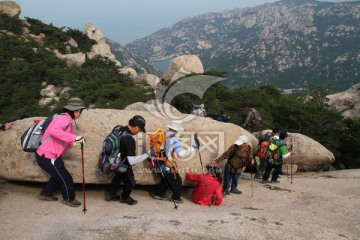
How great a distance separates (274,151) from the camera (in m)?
10.7

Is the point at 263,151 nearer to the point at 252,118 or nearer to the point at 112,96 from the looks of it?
the point at 252,118

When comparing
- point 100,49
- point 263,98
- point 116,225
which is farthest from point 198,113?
point 100,49

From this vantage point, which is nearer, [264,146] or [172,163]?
[172,163]

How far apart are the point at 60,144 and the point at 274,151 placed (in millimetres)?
7028

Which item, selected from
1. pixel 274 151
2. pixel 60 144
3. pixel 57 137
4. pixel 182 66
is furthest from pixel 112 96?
pixel 57 137

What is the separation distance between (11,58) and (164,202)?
46.0 metres

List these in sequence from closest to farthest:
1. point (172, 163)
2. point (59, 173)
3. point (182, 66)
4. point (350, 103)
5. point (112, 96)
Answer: point (59, 173), point (172, 163), point (112, 96), point (350, 103), point (182, 66)

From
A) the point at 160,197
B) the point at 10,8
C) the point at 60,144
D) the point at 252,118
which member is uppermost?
the point at 10,8

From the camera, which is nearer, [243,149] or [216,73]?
[243,149]

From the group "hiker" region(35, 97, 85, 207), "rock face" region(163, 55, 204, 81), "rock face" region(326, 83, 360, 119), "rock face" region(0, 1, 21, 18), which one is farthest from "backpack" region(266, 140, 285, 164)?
"rock face" region(0, 1, 21, 18)

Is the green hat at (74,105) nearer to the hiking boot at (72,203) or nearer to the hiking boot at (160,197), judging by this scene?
the hiking boot at (72,203)

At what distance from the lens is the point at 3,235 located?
18.2ft

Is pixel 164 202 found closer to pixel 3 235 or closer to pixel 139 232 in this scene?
pixel 139 232

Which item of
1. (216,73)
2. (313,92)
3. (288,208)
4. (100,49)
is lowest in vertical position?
(288,208)
